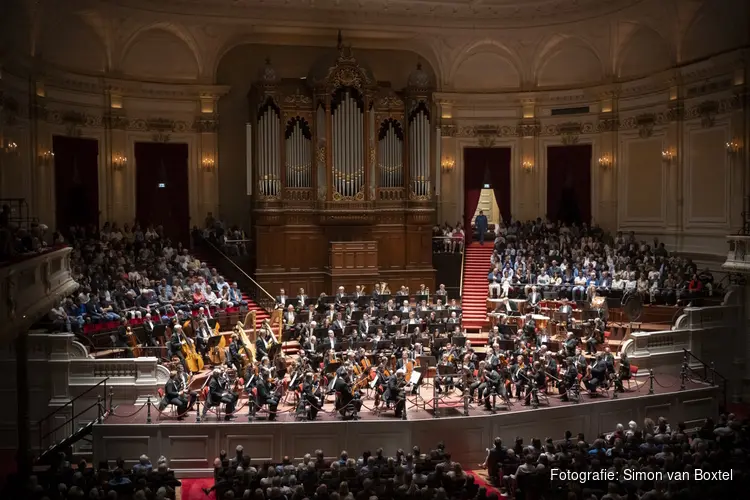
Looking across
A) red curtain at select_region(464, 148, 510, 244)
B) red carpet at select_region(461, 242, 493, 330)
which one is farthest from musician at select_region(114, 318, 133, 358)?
red curtain at select_region(464, 148, 510, 244)

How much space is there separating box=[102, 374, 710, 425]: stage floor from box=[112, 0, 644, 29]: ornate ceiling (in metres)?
14.2

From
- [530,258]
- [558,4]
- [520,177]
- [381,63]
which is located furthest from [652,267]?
[381,63]

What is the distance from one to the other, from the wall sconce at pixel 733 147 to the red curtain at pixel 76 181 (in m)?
19.2

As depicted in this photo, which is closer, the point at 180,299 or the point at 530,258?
the point at 180,299

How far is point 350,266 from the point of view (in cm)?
2586

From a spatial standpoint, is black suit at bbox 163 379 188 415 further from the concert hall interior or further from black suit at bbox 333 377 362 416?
black suit at bbox 333 377 362 416

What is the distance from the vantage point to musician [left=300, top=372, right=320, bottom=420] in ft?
51.6

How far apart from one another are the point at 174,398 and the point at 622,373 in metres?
9.88

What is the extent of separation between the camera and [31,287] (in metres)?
13.4

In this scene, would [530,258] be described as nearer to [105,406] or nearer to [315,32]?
[315,32]

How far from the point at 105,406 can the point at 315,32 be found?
15649 mm

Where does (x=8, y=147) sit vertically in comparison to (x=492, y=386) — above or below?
above

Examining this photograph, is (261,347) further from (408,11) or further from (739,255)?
(408,11)

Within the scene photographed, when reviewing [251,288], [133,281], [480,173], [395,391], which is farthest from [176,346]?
[480,173]
